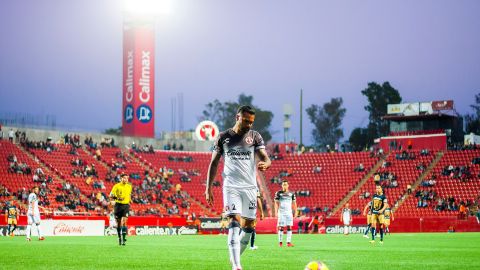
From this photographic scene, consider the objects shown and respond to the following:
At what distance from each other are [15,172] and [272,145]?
38.1 metres

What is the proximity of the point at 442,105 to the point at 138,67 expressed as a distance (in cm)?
3484

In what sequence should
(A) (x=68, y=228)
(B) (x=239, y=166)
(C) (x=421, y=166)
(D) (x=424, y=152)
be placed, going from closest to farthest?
(B) (x=239, y=166) → (A) (x=68, y=228) → (C) (x=421, y=166) → (D) (x=424, y=152)

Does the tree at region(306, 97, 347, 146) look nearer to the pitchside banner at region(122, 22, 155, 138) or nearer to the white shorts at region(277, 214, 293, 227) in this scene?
the pitchside banner at region(122, 22, 155, 138)

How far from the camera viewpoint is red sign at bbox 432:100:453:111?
3358 inches

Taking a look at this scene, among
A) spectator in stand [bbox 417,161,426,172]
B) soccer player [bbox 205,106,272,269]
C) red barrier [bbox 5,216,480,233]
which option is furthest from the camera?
spectator in stand [bbox 417,161,426,172]

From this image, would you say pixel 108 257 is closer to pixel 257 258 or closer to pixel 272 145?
pixel 257 258

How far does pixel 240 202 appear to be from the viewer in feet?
43.2

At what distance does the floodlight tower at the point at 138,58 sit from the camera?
75.4m

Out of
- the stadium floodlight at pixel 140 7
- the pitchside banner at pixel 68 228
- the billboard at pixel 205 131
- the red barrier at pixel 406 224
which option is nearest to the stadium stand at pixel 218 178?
the billboard at pixel 205 131

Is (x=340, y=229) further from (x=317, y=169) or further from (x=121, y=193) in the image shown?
(x=121, y=193)

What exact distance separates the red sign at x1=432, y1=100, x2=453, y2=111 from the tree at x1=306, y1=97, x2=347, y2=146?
56859 millimetres

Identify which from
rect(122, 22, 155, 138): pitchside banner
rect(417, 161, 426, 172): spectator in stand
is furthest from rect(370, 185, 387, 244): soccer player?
rect(122, 22, 155, 138): pitchside banner

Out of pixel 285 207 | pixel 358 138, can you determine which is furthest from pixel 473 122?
pixel 285 207

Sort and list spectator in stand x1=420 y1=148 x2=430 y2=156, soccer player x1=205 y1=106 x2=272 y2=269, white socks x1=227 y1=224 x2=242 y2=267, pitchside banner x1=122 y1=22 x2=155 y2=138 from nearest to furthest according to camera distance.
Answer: white socks x1=227 y1=224 x2=242 y2=267 → soccer player x1=205 y1=106 x2=272 y2=269 → pitchside banner x1=122 y1=22 x2=155 y2=138 → spectator in stand x1=420 y1=148 x2=430 y2=156
